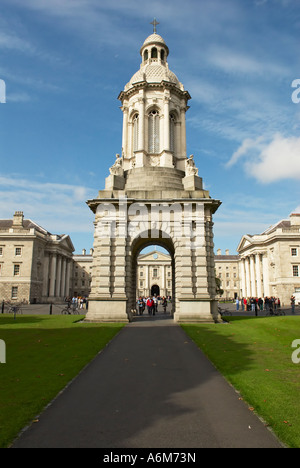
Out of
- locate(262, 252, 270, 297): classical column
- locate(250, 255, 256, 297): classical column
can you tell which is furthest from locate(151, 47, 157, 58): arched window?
locate(250, 255, 256, 297): classical column

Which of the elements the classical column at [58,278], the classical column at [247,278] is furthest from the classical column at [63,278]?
the classical column at [247,278]

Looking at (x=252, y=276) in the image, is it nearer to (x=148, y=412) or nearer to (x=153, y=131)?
(x=153, y=131)

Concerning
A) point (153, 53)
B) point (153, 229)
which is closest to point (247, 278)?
point (153, 53)

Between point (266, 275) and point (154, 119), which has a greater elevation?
point (154, 119)

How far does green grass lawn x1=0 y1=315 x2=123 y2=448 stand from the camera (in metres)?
5.89

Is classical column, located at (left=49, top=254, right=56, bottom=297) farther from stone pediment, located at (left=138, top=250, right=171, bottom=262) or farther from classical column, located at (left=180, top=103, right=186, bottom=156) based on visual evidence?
classical column, located at (left=180, top=103, right=186, bottom=156)

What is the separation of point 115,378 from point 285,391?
164 inches

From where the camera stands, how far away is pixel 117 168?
2620 cm

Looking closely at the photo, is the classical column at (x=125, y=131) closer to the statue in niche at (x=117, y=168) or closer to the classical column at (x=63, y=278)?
the statue in niche at (x=117, y=168)

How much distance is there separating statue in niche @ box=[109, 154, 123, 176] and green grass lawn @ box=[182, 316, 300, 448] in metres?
14.3

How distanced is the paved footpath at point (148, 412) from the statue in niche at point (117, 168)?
18168 mm

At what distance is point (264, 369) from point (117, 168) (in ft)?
66.3

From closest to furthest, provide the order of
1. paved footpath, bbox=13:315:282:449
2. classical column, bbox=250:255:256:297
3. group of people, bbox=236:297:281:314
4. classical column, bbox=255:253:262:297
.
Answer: paved footpath, bbox=13:315:282:449
group of people, bbox=236:297:281:314
classical column, bbox=255:253:262:297
classical column, bbox=250:255:256:297
